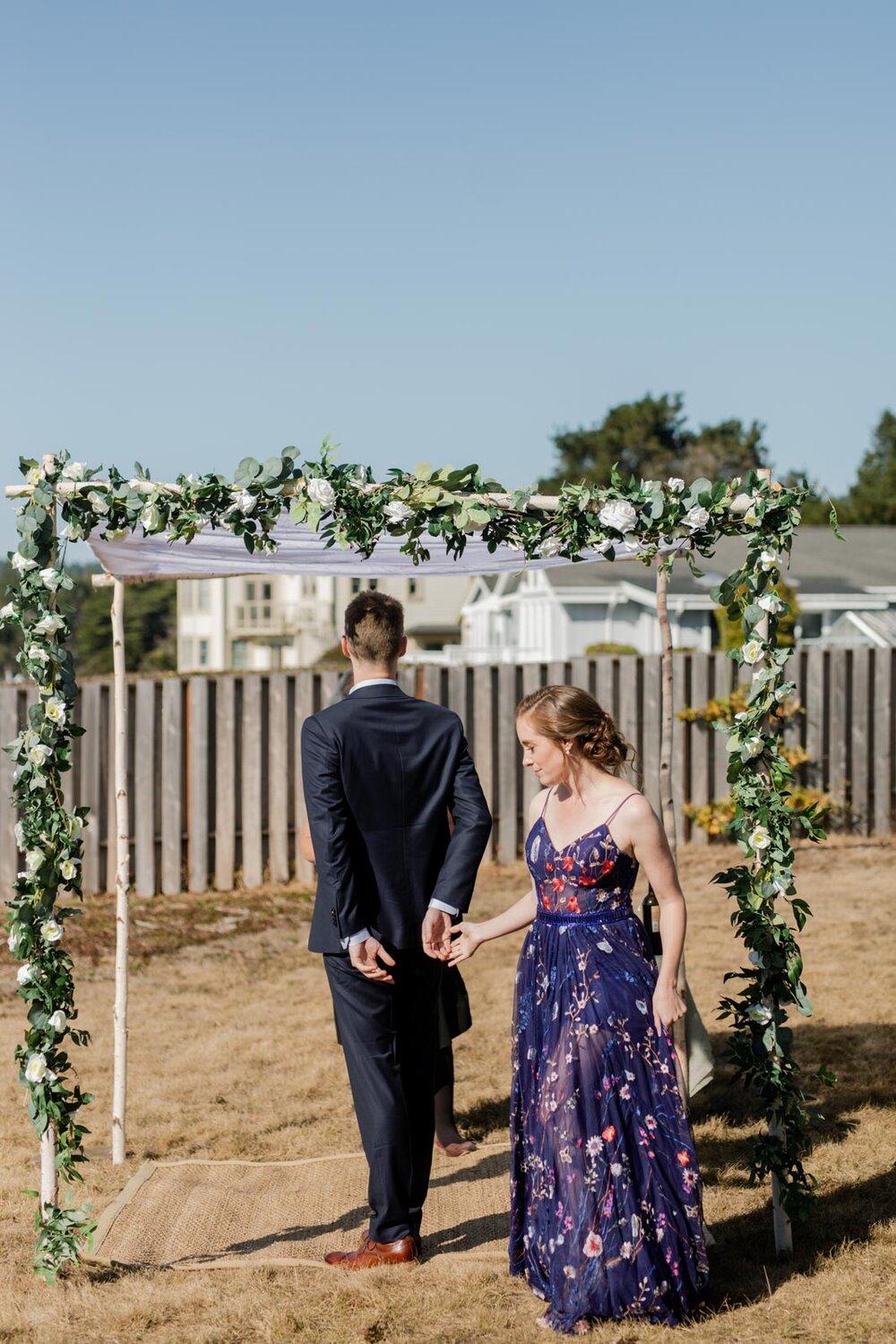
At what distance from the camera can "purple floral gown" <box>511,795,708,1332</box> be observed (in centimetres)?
364

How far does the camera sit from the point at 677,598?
2656 centimetres

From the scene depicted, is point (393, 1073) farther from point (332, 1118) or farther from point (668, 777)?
point (332, 1118)

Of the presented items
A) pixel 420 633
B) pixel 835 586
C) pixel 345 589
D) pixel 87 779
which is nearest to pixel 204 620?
pixel 345 589

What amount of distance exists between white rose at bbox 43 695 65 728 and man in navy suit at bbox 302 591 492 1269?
31.7 inches

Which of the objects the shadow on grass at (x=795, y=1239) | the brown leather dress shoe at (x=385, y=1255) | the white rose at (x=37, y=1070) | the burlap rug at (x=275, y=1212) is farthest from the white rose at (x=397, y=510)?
the shadow on grass at (x=795, y=1239)

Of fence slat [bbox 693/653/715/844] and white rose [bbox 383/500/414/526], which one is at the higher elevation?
Result: white rose [bbox 383/500/414/526]

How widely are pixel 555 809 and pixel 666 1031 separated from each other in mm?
708

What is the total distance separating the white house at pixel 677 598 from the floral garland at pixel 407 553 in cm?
2086

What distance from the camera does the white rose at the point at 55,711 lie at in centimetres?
425

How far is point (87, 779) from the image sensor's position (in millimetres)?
A: 10164

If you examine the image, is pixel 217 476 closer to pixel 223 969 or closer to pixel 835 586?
pixel 223 969

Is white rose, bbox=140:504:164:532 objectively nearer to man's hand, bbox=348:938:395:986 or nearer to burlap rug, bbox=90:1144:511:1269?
man's hand, bbox=348:938:395:986

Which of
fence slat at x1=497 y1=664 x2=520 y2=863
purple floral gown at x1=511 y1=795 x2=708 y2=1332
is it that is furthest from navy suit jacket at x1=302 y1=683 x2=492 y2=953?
fence slat at x1=497 y1=664 x2=520 y2=863

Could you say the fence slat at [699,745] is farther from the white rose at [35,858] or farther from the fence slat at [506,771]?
the white rose at [35,858]
